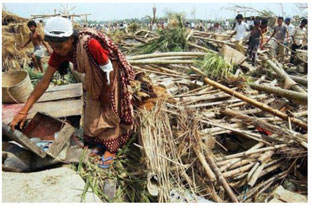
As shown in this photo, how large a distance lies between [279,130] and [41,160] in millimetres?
2624

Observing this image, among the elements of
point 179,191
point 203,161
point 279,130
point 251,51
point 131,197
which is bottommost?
point 131,197

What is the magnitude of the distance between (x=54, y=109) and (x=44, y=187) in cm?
131

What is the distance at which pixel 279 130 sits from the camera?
330cm

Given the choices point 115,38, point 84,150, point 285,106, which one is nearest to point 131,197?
point 84,150

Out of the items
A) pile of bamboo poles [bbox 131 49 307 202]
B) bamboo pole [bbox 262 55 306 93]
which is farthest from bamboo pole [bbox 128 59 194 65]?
pile of bamboo poles [bbox 131 49 307 202]

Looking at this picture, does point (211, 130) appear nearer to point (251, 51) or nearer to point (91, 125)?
point (91, 125)

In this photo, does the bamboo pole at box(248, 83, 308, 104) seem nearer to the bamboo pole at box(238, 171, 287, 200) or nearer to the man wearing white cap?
the bamboo pole at box(238, 171, 287, 200)

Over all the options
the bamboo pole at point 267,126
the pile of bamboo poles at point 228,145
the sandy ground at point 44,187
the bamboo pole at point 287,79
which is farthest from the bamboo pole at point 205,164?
the bamboo pole at point 287,79

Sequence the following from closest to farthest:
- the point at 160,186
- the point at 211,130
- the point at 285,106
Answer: the point at 160,186 < the point at 211,130 < the point at 285,106

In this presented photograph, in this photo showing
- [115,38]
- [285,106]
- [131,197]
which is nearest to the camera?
A: [131,197]

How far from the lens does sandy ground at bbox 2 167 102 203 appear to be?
8.21 feet

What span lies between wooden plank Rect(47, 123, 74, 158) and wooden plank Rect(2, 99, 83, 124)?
2.01 ft

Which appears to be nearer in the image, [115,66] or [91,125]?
[115,66]

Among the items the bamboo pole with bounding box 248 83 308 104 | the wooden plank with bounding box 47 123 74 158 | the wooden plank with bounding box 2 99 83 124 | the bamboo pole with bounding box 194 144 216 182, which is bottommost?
the bamboo pole with bounding box 194 144 216 182
